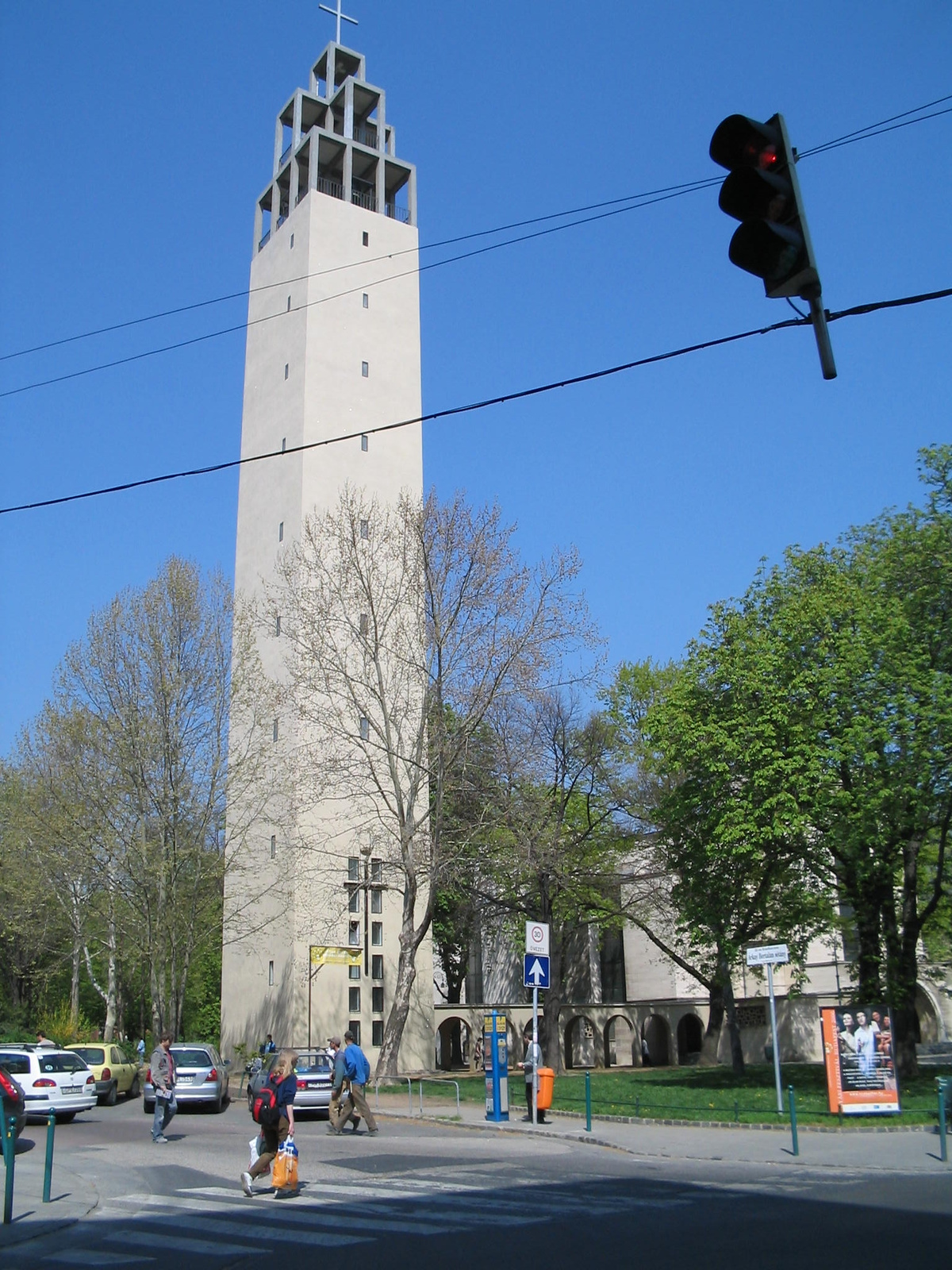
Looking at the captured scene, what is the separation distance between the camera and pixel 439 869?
3200 cm

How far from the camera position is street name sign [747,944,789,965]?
69.4 ft

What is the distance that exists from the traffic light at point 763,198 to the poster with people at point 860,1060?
54.7 feet

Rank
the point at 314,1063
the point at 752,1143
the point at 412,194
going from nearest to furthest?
the point at 752,1143, the point at 314,1063, the point at 412,194

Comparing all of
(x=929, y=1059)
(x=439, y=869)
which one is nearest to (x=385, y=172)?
(x=439, y=869)

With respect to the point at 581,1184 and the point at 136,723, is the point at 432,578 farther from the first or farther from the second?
the point at 581,1184

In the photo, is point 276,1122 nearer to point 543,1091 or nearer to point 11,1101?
point 11,1101

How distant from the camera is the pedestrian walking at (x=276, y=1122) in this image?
12.5 m

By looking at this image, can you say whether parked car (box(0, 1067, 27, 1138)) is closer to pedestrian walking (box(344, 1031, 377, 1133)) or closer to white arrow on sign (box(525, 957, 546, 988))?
pedestrian walking (box(344, 1031, 377, 1133))

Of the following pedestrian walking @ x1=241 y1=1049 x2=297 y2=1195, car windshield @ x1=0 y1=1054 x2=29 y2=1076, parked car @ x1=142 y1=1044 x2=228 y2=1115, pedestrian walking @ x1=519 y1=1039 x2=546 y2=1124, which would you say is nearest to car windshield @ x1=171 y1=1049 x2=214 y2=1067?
parked car @ x1=142 y1=1044 x2=228 y2=1115

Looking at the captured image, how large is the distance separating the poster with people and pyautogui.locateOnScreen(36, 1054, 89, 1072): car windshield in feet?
49.2

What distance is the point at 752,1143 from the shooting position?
59.0 feet

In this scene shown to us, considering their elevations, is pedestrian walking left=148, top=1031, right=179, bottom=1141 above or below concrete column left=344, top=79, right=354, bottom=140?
below

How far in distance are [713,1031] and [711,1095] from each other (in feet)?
62.8

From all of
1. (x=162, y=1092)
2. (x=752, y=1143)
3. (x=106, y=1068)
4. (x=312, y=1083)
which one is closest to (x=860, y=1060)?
(x=752, y=1143)
